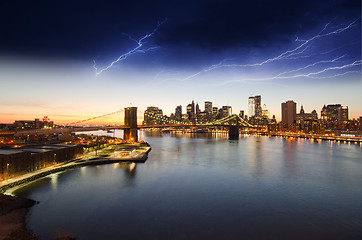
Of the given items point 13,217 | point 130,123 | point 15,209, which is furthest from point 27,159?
point 130,123

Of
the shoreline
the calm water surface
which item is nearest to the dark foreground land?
the shoreline

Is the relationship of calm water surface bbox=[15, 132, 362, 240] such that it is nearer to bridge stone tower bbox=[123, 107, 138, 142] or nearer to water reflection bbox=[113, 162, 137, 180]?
water reflection bbox=[113, 162, 137, 180]

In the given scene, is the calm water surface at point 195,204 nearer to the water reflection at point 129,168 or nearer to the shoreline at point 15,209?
the water reflection at point 129,168

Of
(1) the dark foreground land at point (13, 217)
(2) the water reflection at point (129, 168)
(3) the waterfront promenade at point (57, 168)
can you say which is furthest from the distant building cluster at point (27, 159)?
(2) the water reflection at point (129, 168)

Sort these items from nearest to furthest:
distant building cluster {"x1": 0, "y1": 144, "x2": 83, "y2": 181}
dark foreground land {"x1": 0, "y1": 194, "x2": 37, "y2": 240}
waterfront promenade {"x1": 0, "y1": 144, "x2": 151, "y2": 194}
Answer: dark foreground land {"x1": 0, "y1": 194, "x2": 37, "y2": 240}
waterfront promenade {"x1": 0, "y1": 144, "x2": 151, "y2": 194}
distant building cluster {"x1": 0, "y1": 144, "x2": 83, "y2": 181}

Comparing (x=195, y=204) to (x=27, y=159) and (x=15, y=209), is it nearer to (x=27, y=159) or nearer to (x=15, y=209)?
(x=15, y=209)

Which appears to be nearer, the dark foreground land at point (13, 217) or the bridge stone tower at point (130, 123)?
the dark foreground land at point (13, 217)

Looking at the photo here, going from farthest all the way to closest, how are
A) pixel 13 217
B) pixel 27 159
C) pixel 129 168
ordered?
pixel 129 168 → pixel 27 159 → pixel 13 217

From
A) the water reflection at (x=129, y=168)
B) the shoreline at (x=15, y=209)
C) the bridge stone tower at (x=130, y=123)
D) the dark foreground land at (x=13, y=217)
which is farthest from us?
the bridge stone tower at (x=130, y=123)

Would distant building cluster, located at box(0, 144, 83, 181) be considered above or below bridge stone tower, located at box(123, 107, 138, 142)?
below
